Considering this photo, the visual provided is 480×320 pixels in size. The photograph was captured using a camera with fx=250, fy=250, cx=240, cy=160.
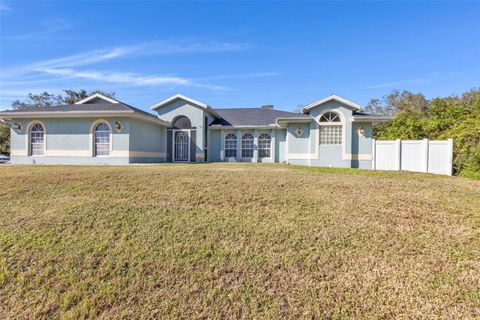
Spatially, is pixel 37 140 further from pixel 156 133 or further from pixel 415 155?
pixel 415 155

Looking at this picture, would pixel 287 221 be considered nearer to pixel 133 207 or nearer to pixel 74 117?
pixel 133 207

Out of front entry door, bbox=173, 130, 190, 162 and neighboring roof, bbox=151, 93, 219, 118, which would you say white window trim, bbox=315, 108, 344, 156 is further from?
front entry door, bbox=173, 130, 190, 162

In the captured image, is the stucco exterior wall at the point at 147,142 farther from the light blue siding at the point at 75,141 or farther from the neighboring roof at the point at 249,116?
the neighboring roof at the point at 249,116

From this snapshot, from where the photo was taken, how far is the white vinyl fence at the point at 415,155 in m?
11.1

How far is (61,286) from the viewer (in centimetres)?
362

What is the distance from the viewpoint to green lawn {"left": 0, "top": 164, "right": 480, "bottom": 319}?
327 cm

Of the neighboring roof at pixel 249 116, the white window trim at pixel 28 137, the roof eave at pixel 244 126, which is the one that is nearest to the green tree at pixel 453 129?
the neighboring roof at pixel 249 116

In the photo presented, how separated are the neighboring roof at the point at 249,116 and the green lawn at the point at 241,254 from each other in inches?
573

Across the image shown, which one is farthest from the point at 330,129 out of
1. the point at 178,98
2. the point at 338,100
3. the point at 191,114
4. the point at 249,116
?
the point at 178,98

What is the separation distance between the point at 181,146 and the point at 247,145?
539cm

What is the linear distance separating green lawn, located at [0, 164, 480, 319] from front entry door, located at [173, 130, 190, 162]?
1328 centimetres

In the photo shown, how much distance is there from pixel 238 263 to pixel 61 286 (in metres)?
2.60

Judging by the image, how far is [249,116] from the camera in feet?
74.2

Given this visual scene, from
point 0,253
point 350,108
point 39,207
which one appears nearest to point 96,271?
point 0,253
